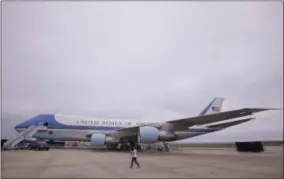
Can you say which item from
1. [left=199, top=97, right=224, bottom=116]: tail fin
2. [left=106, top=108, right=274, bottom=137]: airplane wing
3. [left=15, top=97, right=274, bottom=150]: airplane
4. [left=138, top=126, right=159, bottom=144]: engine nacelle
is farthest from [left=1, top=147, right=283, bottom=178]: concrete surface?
[left=199, top=97, right=224, bottom=116]: tail fin

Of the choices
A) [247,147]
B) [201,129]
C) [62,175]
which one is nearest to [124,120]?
[201,129]

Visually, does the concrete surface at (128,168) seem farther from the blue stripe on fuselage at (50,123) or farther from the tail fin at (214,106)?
the tail fin at (214,106)

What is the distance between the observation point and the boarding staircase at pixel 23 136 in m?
23.4

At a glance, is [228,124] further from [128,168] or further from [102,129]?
[128,168]

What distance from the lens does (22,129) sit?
83.7 feet

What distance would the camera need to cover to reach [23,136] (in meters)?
24.0

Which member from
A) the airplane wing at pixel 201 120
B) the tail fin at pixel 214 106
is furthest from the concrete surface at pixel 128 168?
the tail fin at pixel 214 106

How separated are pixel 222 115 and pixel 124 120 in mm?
10319

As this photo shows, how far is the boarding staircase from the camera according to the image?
23.4 meters

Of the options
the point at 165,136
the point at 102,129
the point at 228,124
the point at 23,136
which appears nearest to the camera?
the point at 165,136

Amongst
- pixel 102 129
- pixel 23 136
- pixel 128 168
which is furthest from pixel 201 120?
pixel 23 136

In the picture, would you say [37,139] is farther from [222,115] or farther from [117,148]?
[222,115]

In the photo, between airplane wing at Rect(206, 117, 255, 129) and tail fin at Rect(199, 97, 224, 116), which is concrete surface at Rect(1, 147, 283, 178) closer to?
airplane wing at Rect(206, 117, 255, 129)

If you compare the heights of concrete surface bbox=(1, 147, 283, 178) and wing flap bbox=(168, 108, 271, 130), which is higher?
wing flap bbox=(168, 108, 271, 130)
